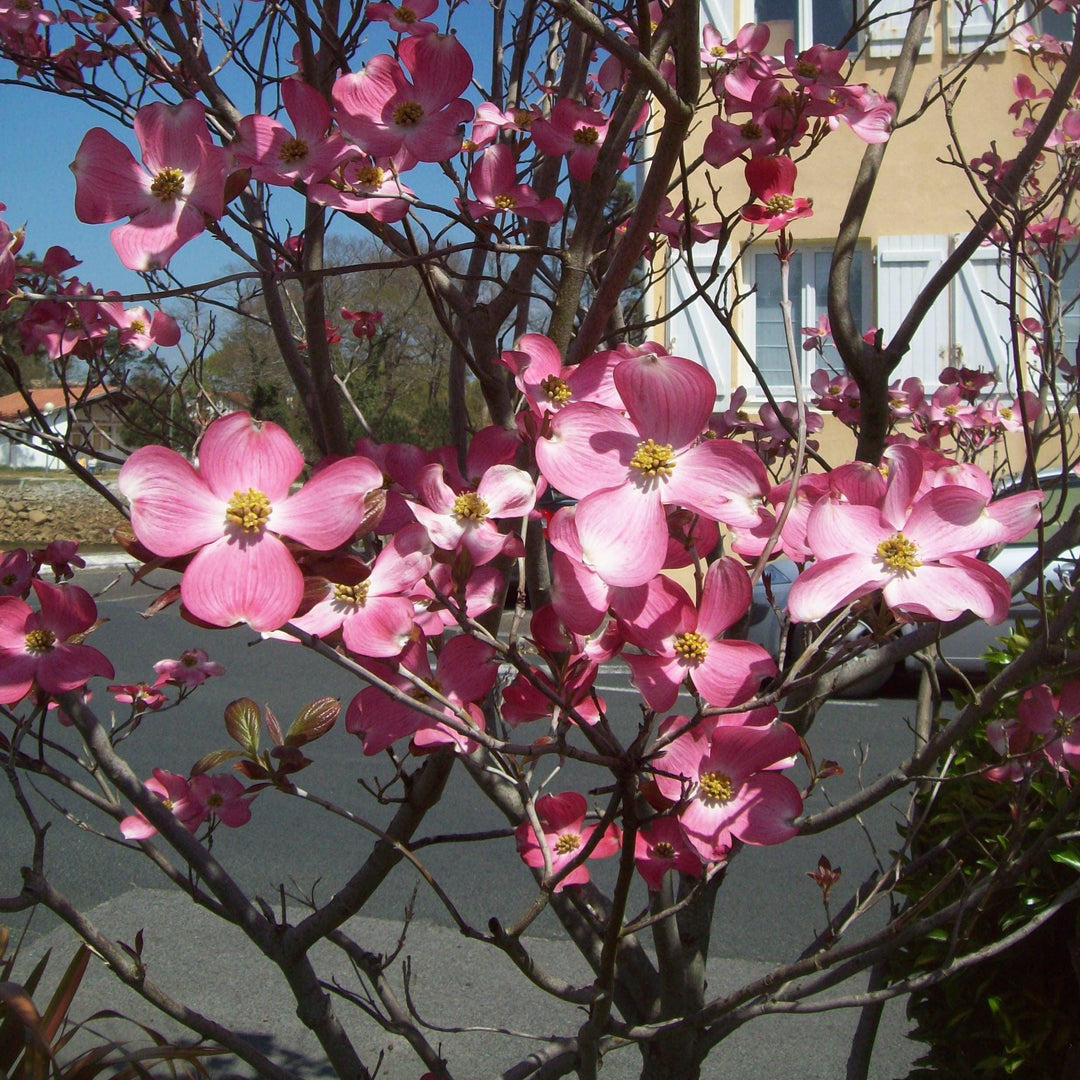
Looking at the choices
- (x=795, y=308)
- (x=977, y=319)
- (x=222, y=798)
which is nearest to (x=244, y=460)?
(x=222, y=798)

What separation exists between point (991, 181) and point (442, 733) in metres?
1.15

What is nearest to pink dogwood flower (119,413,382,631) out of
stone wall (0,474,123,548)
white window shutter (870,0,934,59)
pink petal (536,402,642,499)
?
pink petal (536,402,642,499)

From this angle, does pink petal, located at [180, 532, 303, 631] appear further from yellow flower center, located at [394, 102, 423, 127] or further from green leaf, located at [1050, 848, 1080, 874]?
green leaf, located at [1050, 848, 1080, 874]

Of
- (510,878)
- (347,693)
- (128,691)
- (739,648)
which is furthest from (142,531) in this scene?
(347,693)

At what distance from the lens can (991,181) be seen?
56.1 inches

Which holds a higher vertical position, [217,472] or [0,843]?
[0,843]

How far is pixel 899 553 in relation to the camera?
0.66m

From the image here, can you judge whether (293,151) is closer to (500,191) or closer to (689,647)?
(500,191)

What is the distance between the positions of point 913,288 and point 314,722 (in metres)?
8.39

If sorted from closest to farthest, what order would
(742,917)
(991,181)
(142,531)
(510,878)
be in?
(142,531) → (991,181) → (742,917) → (510,878)

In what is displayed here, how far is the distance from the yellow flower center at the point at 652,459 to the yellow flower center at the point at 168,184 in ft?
1.24

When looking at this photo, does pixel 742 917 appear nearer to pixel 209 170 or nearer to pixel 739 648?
pixel 739 648

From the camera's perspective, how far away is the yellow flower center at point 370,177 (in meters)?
0.85

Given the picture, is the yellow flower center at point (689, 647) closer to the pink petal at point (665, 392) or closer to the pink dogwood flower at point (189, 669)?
the pink petal at point (665, 392)
